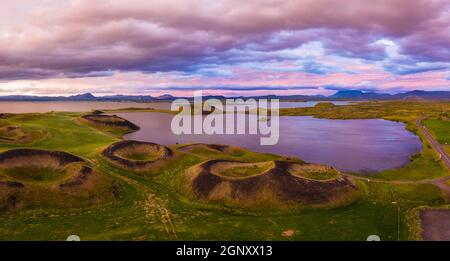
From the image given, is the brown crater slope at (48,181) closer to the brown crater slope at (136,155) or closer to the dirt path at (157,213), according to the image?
the dirt path at (157,213)

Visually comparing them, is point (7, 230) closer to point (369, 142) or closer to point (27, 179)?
point (27, 179)

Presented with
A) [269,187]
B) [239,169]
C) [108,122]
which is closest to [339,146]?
[239,169]

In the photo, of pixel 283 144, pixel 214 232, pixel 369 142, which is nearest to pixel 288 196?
pixel 214 232

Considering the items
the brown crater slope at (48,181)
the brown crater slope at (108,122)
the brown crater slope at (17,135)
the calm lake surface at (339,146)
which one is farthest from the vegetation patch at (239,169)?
the brown crater slope at (108,122)

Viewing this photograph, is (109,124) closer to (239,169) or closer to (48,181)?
(48,181)

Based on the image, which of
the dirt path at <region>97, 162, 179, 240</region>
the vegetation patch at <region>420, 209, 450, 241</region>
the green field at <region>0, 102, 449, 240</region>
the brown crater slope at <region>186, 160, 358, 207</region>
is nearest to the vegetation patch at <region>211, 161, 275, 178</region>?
the brown crater slope at <region>186, 160, 358, 207</region>
